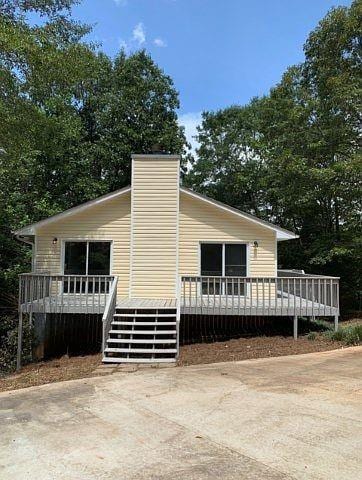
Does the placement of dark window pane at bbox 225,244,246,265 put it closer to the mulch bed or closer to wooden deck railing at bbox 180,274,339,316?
wooden deck railing at bbox 180,274,339,316

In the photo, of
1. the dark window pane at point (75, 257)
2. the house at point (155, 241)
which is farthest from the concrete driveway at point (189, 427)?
the dark window pane at point (75, 257)

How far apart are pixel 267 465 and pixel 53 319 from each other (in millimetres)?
11084

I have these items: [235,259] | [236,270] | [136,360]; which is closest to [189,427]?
[136,360]

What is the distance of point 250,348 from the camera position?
11320mm

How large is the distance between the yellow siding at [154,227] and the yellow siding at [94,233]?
0.64m

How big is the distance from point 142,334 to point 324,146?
1299cm

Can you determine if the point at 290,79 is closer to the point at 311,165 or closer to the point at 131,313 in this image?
the point at 311,165

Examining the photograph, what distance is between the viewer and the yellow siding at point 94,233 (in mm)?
15156

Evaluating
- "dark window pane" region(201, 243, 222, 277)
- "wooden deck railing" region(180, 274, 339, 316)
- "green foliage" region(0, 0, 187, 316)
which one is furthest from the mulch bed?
"green foliage" region(0, 0, 187, 316)

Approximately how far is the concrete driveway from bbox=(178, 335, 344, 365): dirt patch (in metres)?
1.66

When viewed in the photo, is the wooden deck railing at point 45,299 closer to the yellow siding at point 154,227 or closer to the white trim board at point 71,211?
the yellow siding at point 154,227

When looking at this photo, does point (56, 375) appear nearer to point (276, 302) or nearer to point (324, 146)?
point (276, 302)

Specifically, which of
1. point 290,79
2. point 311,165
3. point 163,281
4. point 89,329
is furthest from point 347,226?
point 89,329

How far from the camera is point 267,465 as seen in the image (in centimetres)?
428
